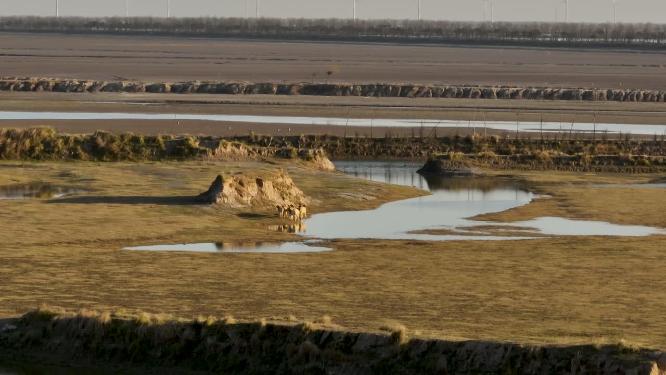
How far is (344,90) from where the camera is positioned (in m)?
113

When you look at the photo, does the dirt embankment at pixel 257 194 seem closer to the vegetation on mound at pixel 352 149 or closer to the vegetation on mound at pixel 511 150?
the vegetation on mound at pixel 352 149

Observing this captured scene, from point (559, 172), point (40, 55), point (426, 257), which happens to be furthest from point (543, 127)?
point (40, 55)

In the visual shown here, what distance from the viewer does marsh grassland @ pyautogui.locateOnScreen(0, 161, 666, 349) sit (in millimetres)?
29688

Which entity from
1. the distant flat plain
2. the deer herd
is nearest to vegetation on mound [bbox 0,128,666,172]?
the deer herd

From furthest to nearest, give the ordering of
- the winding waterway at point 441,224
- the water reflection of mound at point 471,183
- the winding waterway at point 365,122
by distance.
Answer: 1. the winding waterway at point 365,122
2. the water reflection of mound at point 471,183
3. the winding waterway at point 441,224

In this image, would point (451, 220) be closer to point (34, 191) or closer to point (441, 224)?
point (441, 224)

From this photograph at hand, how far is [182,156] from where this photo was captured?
60781mm

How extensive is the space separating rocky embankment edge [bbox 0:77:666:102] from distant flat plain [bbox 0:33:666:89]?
11105mm

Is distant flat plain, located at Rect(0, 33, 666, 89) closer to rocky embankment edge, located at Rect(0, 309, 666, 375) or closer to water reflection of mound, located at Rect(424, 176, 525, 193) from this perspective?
water reflection of mound, located at Rect(424, 176, 525, 193)

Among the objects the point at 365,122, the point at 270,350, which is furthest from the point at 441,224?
the point at 365,122

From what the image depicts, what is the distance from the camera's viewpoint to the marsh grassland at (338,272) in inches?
1169

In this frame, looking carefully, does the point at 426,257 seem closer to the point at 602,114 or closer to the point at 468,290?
the point at 468,290

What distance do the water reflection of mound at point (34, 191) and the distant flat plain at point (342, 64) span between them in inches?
3000

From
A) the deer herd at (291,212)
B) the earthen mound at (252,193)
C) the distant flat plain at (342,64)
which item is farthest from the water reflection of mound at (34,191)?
the distant flat plain at (342,64)
